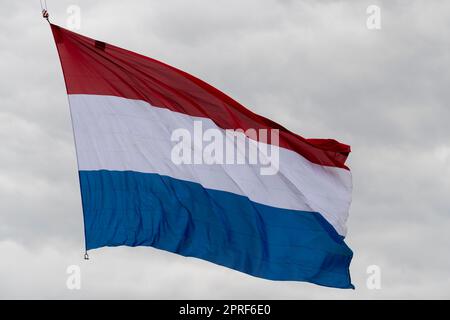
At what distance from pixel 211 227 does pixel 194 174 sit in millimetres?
1499

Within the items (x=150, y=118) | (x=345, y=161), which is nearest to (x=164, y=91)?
(x=150, y=118)

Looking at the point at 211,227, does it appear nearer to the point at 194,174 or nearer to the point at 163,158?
the point at 194,174

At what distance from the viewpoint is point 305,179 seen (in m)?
40.2

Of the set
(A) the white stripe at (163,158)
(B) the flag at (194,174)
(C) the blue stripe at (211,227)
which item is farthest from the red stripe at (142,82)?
(C) the blue stripe at (211,227)

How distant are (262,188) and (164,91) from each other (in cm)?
384

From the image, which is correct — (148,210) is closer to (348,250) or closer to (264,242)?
(264,242)

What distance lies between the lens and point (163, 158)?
3747cm

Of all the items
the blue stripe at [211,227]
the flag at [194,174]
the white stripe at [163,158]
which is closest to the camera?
the blue stripe at [211,227]

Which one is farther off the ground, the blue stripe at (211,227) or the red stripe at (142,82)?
the red stripe at (142,82)

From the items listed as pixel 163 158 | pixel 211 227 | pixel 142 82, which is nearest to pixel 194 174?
pixel 163 158

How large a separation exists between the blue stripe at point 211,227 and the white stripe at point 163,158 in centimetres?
27

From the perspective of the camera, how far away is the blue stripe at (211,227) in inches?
1435

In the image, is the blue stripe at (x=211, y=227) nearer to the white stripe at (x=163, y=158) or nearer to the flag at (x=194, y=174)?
the flag at (x=194, y=174)

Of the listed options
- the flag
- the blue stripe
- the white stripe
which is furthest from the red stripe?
the blue stripe
